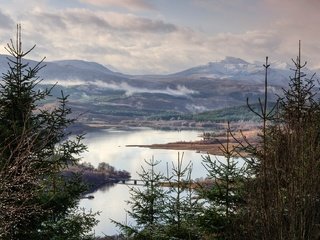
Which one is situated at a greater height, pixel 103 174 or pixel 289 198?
pixel 289 198

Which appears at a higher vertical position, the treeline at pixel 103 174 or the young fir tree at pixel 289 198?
the young fir tree at pixel 289 198

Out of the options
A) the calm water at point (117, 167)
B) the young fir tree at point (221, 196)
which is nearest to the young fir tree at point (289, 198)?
the young fir tree at point (221, 196)

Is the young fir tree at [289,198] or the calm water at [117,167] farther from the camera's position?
the calm water at [117,167]

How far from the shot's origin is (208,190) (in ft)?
45.3

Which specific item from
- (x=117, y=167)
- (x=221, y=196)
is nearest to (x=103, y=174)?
(x=117, y=167)

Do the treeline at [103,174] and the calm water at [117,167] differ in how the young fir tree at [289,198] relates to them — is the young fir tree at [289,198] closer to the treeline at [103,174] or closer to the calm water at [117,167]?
the calm water at [117,167]

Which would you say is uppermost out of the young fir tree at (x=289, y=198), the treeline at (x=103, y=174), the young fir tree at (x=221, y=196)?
the young fir tree at (x=289, y=198)

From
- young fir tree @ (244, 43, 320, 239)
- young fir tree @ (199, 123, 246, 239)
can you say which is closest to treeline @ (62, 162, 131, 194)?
young fir tree @ (199, 123, 246, 239)

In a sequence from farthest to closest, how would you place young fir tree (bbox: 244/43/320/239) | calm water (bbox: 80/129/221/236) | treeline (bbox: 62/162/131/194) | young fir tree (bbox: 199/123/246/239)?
treeline (bbox: 62/162/131/194) < calm water (bbox: 80/129/221/236) < young fir tree (bbox: 199/123/246/239) < young fir tree (bbox: 244/43/320/239)

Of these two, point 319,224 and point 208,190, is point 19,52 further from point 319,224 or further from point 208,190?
point 319,224

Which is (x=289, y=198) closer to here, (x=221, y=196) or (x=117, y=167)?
(x=221, y=196)

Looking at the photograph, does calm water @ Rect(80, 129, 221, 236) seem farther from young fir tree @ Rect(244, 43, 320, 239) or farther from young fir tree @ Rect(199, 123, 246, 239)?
young fir tree @ Rect(244, 43, 320, 239)

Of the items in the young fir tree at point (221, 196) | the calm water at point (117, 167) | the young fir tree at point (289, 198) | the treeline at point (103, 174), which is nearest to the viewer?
the young fir tree at point (289, 198)

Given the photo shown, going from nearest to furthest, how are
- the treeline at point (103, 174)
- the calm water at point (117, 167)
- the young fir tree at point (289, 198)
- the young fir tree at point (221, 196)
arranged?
the young fir tree at point (289, 198), the young fir tree at point (221, 196), the calm water at point (117, 167), the treeline at point (103, 174)
